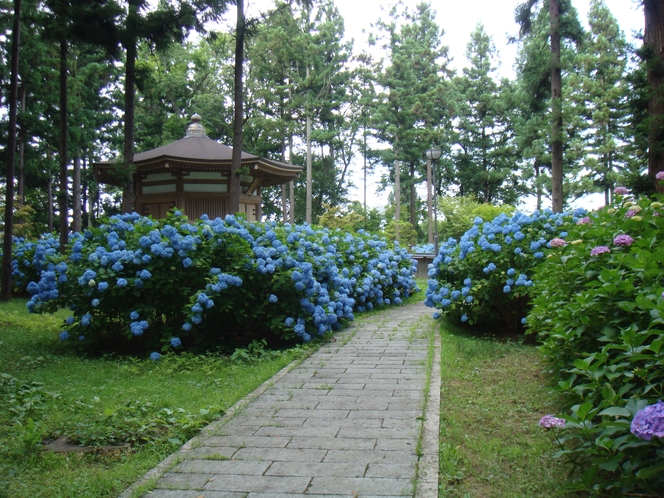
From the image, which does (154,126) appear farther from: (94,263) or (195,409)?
(195,409)

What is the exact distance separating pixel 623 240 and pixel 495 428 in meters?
1.45

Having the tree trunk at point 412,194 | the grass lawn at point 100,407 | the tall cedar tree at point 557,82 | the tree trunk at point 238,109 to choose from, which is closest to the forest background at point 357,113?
the tree trunk at point 412,194

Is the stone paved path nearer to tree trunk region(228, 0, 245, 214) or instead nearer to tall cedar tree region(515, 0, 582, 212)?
tree trunk region(228, 0, 245, 214)

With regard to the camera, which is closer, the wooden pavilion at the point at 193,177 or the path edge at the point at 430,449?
the path edge at the point at 430,449

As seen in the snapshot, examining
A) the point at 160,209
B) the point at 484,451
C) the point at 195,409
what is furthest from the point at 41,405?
the point at 160,209

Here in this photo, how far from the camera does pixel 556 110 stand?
16.0 meters

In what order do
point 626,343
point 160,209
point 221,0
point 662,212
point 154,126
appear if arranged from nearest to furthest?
point 626,343 → point 662,212 → point 221,0 → point 160,209 → point 154,126

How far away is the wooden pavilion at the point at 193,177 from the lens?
49.6ft

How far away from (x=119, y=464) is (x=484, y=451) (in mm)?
2034

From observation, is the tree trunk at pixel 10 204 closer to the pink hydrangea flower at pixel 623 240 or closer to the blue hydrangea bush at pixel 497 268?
the blue hydrangea bush at pixel 497 268

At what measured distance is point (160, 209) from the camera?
16.5m

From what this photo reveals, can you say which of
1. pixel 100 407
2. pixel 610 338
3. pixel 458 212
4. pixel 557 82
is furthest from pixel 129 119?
pixel 458 212

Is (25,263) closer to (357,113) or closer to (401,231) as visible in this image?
(401,231)

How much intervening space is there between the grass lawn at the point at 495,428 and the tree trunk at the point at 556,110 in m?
11.0
